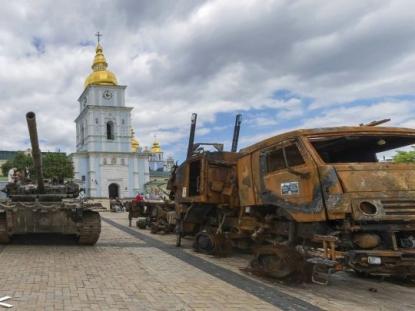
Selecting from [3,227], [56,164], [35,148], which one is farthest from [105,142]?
[3,227]

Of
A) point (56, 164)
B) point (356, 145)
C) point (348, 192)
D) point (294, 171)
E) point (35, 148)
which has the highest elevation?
point (56, 164)

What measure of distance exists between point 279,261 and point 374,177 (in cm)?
183

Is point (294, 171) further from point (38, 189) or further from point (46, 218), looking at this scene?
point (38, 189)

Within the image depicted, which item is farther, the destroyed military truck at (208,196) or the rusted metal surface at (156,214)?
the rusted metal surface at (156,214)

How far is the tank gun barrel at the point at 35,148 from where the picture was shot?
10961mm

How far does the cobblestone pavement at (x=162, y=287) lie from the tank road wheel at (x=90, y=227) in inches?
43.9

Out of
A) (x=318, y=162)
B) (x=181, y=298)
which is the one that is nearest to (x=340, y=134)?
(x=318, y=162)

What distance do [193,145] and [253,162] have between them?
3603mm

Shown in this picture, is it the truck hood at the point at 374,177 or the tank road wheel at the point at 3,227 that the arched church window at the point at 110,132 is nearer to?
the tank road wheel at the point at 3,227

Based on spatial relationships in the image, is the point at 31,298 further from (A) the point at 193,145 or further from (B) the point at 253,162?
(A) the point at 193,145

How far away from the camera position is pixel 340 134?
289 inches

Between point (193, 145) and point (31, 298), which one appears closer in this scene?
point (31, 298)

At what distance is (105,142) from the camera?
75938mm

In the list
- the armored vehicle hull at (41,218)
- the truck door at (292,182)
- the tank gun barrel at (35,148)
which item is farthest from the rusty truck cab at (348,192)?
the tank gun barrel at (35,148)
